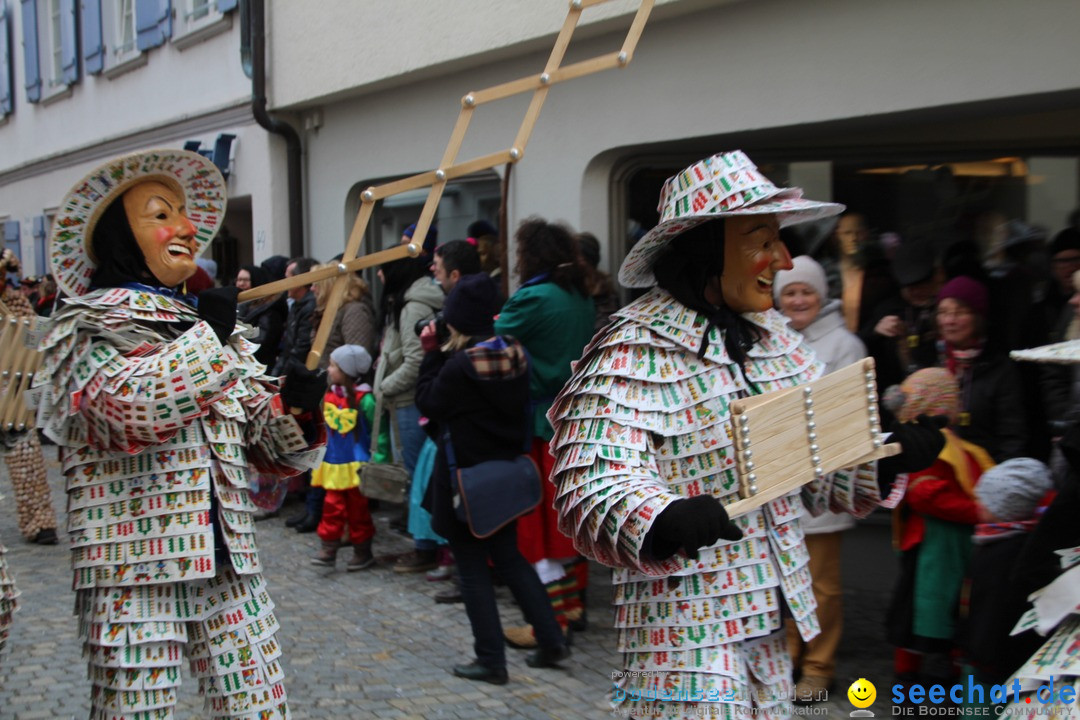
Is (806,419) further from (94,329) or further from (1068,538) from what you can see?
(94,329)

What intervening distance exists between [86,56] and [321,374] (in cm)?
1269

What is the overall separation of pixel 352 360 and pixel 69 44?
35.2ft

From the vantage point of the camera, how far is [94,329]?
118 inches

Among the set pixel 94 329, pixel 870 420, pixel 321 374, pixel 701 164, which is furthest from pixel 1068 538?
pixel 94 329

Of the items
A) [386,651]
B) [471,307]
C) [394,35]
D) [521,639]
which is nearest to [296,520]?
[386,651]

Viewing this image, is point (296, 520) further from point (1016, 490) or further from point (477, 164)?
point (1016, 490)

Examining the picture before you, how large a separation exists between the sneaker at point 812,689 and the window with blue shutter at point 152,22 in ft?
33.7

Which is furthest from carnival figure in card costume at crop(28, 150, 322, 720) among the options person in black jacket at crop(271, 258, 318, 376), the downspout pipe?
the downspout pipe

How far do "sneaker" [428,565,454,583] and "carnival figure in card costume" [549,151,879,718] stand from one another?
375 cm

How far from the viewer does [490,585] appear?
478 centimetres

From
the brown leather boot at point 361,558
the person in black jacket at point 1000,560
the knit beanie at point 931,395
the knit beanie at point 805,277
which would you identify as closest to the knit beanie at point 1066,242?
the knit beanie at point 931,395

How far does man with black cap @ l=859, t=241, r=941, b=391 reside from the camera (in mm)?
4984

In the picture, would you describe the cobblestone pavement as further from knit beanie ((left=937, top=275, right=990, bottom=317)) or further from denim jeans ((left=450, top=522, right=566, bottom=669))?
knit beanie ((left=937, top=275, right=990, bottom=317))

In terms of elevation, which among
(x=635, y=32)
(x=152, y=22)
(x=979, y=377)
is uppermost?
(x=152, y=22)
